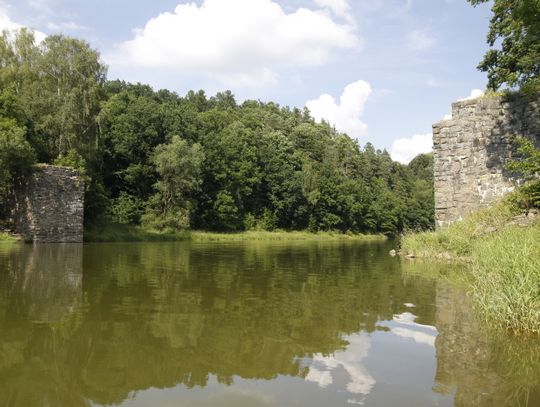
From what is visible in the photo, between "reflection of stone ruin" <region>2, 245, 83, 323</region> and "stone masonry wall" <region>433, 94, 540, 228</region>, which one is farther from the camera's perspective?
"stone masonry wall" <region>433, 94, 540, 228</region>

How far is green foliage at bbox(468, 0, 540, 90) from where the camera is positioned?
12759 mm

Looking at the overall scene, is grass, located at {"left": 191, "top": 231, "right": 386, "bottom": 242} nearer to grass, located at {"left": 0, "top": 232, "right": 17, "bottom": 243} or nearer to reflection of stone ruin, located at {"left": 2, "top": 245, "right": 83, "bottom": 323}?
grass, located at {"left": 0, "top": 232, "right": 17, "bottom": 243}

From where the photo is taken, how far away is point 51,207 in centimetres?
2972

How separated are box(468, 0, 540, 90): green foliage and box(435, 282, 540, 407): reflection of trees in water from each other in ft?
29.9

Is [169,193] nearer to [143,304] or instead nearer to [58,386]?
[143,304]

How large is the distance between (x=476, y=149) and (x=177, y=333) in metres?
15.6

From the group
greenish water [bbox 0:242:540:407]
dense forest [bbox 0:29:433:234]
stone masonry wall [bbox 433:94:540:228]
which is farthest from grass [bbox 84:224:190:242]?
greenish water [bbox 0:242:540:407]

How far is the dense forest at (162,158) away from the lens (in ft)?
116

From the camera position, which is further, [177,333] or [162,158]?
[162,158]

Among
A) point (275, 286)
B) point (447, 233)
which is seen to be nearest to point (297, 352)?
point (275, 286)

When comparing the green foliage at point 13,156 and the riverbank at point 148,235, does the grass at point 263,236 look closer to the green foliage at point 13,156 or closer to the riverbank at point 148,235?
the riverbank at point 148,235

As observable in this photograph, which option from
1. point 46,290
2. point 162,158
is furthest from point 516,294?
point 162,158

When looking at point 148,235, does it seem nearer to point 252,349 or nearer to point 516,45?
point 516,45

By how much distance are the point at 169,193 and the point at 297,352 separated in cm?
3942
